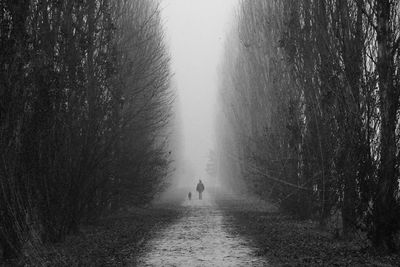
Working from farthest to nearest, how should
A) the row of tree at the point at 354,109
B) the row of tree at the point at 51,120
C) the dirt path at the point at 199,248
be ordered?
1. the dirt path at the point at 199,248
2. the row of tree at the point at 354,109
3. the row of tree at the point at 51,120

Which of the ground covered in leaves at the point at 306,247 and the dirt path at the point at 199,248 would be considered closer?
the ground covered in leaves at the point at 306,247

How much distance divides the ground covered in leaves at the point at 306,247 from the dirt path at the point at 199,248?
0.32m

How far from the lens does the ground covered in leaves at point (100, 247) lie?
26.6ft

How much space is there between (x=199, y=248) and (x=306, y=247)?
2031 millimetres

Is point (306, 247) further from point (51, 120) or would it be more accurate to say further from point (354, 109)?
point (51, 120)

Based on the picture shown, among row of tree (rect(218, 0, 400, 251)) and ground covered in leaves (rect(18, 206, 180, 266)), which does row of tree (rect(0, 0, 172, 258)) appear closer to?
ground covered in leaves (rect(18, 206, 180, 266))

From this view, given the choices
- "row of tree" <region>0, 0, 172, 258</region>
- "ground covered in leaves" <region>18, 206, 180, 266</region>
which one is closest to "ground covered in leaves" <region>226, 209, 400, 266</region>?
"ground covered in leaves" <region>18, 206, 180, 266</region>

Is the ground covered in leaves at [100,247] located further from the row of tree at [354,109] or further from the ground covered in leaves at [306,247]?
the row of tree at [354,109]

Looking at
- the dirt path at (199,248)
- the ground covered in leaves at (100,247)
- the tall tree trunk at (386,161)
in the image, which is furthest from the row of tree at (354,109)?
the ground covered in leaves at (100,247)

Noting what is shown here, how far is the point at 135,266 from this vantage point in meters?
7.96

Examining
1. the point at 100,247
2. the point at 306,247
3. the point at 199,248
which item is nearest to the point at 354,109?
the point at 306,247

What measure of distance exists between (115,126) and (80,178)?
8.34 feet

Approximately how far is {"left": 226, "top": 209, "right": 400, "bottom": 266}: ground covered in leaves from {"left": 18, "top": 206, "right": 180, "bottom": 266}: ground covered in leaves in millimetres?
2410

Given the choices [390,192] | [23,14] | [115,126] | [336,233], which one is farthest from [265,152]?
[23,14]
